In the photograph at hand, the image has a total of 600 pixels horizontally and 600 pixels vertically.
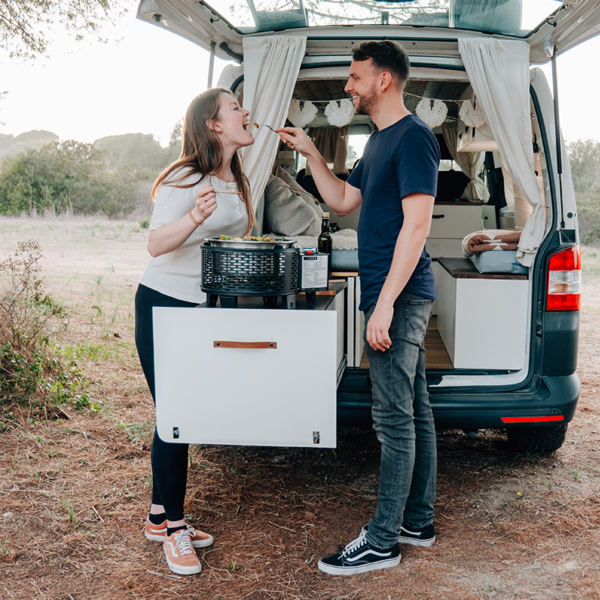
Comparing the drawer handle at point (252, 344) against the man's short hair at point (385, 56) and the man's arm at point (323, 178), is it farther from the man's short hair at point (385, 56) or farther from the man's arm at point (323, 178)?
the man's short hair at point (385, 56)

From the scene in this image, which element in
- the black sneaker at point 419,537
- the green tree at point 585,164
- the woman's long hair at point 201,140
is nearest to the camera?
the woman's long hair at point 201,140

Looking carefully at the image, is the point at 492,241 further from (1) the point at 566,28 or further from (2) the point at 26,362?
(2) the point at 26,362

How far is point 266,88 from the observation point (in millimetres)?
3234

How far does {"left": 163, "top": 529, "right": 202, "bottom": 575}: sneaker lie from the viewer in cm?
226

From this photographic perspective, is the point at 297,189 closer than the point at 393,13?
No

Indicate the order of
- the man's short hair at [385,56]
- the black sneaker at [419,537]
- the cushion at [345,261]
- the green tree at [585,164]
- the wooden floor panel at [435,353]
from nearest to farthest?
1. the man's short hair at [385,56]
2. the black sneaker at [419,537]
3. the wooden floor panel at [435,353]
4. the cushion at [345,261]
5. the green tree at [585,164]

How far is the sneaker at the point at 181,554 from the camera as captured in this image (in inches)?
89.0

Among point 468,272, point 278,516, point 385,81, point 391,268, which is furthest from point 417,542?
point 385,81

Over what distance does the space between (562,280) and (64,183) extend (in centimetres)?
1496

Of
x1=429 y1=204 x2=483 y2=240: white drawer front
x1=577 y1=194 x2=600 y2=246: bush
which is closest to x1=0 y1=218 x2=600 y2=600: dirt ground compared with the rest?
x1=429 y1=204 x2=483 y2=240: white drawer front

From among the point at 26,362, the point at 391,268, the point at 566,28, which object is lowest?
the point at 26,362

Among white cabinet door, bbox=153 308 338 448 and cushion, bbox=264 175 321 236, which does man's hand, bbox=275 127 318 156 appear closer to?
white cabinet door, bbox=153 308 338 448

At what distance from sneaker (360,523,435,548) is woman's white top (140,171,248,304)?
4.13 ft

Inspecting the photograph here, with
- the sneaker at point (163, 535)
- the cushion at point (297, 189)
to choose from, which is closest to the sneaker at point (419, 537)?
the sneaker at point (163, 535)
